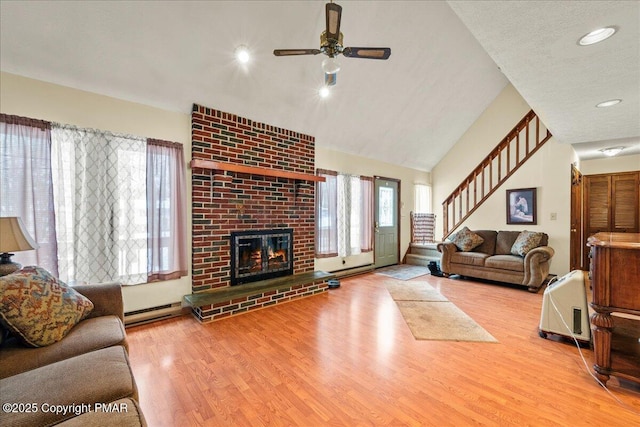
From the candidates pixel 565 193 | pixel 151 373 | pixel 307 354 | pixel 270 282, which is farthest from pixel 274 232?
pixel 565 193

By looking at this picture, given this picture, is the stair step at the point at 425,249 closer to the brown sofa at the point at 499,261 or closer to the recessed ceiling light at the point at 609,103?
the brown sofa at the point at 499,261

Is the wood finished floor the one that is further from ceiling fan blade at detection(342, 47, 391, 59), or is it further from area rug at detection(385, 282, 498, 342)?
ceiling fan blade at detection(342, 47, 391, 59)

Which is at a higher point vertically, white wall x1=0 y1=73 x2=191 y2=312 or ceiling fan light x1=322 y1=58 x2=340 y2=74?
ceiling fan light x1=322 y1=58 x2=340 y2=74

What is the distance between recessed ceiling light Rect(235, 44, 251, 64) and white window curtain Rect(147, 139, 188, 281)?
1.25 metres

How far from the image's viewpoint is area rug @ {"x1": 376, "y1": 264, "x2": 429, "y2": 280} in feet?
17.5

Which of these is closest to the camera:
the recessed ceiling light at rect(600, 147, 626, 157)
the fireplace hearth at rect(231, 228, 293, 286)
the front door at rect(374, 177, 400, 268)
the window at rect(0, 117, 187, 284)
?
the window at rect(0, 117, 187, 284)

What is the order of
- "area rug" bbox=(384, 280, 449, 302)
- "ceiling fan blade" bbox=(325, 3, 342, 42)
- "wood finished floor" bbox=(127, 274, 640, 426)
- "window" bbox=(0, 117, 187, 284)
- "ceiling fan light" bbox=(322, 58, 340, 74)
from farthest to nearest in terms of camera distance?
"area rug" bbox=(384, 280, 449, 302), "window" bbox=(0, 117, 187, 284), "ceiling fan light" bbox=(322, 58, 340, 74), "ceiling fan blade" bbox=(325, 3, 342, 42), "wood finished floor" bbox=(127, 274, 640, 426)

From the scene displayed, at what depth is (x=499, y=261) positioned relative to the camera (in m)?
4.66

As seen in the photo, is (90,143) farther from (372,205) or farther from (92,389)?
(372,205)

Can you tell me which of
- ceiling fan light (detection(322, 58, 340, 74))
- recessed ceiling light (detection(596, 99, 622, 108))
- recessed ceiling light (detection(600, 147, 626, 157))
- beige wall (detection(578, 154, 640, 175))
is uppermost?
ceiling fan light (detection(322, 58, 340, 74))

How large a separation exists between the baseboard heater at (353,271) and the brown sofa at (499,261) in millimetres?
1449

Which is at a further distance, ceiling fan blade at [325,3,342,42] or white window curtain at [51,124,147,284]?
white window curtain at [51,124,147,284]

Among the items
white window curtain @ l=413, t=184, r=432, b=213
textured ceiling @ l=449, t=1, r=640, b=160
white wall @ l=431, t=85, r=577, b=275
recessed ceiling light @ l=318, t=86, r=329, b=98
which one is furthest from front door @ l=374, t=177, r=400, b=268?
textured ceiling @ l=449, t=1, r=640, b=160

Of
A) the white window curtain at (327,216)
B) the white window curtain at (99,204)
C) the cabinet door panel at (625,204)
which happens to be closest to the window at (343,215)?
the white window curtain at (327,216)
